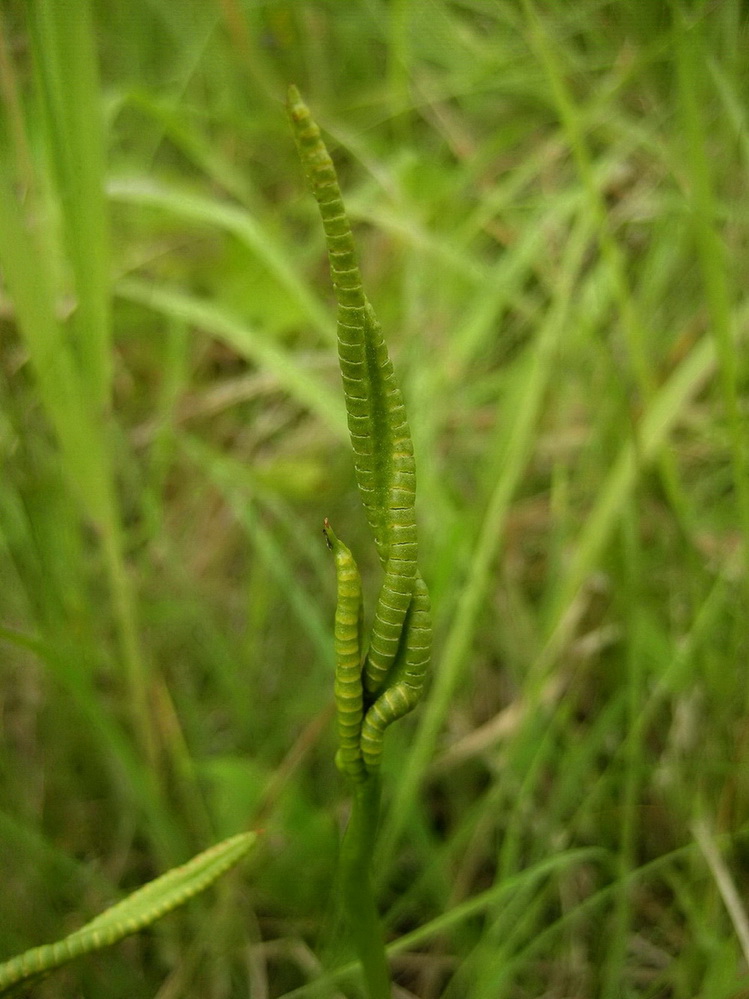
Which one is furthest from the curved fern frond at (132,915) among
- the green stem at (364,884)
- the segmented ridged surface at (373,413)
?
the segmented ridged surface at (373,413)

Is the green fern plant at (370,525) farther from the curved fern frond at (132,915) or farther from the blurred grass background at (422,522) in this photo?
the blurred grass background at (422,522)

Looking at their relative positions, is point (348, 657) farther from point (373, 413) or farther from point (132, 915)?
point (132, 915)

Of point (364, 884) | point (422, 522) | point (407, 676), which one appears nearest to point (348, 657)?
point (407, 676)

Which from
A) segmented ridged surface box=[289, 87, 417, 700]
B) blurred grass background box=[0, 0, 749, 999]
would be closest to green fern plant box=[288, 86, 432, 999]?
segmented ridged surface box=[289, 87, 417, 700]

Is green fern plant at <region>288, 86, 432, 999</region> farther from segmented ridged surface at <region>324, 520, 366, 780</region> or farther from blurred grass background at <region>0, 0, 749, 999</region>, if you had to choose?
blurred grass background at <region>0, 0, 749, 999</region>

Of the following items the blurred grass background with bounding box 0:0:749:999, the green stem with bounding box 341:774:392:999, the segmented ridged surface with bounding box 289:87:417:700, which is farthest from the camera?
the blurred grass background with bounding box 0:0:749:999

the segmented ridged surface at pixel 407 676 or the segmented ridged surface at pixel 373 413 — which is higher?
the segmented ridged surface at pixel 373 413

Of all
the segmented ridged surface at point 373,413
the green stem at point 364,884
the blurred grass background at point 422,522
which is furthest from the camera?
the blurred grass background at point 422,522

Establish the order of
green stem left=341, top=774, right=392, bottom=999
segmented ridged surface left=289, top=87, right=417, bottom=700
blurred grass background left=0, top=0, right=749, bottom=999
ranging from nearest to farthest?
1. segmented ridged surface left=289, top=87, right=417, bottom=700
2. green stem left=341, top=774, right=392, bottom=999
3. blurred grass background left=0, top=0, right=749, bottom=999

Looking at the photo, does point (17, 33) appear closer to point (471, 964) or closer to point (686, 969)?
point (471, 964)
